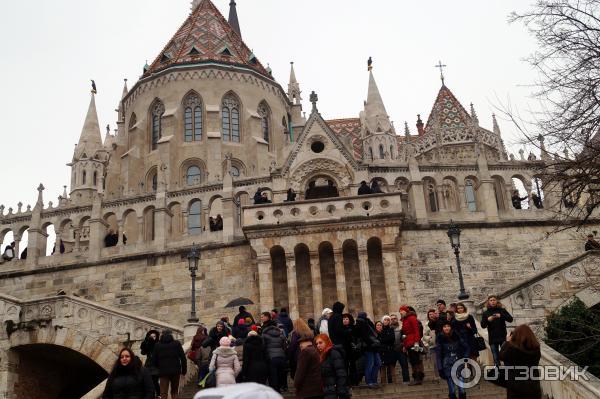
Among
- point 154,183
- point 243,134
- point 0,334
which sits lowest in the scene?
point 0,334

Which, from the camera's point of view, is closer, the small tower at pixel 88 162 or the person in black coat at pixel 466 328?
the person in black coat at pixel 466 328

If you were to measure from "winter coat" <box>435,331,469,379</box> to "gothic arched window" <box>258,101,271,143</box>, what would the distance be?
25.1 m

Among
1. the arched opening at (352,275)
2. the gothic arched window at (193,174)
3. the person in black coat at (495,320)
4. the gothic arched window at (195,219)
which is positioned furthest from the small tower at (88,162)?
the person in black coat at (495,320)

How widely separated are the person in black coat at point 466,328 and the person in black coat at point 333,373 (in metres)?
2.59

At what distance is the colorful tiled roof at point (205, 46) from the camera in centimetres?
3469

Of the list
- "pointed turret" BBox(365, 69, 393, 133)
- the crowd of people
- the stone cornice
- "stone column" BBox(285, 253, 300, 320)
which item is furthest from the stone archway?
"pointed turret" BBox(365, 69, 393, 133)

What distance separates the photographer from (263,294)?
66.5 ft

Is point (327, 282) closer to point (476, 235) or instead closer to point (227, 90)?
point (476, 235)

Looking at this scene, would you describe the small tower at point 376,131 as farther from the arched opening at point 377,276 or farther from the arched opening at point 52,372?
the arched opening at point 52,372

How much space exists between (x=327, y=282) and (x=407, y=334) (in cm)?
918

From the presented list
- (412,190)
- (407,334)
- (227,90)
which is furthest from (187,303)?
(227,90)

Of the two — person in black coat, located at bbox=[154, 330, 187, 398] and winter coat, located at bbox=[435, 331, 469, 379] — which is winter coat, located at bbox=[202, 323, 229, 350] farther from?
winter coat, located at bbox=[435, 331, 469, 379]

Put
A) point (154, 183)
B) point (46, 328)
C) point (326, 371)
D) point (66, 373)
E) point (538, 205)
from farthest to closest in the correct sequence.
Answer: point (154, 183) < point (538, 205) < point (66, 373) < point (46, 328) < point (326, 371)

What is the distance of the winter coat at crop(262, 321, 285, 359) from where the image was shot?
10.4m
